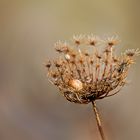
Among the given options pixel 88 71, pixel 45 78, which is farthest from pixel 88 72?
pixel 45 78

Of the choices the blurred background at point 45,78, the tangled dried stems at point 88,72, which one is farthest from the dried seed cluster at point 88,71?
the blurred background at point 45,78

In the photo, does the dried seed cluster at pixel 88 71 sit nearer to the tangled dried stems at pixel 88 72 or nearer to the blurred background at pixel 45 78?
the tangled dried stems at pixel 88 72

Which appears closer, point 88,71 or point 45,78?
point 88,71

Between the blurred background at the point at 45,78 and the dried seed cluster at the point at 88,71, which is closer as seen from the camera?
the dried seed cluster at the point at 88,71

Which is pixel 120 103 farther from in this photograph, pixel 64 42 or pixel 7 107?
pixel 7 107

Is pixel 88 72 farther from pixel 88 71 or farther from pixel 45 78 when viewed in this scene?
pixel 45 78

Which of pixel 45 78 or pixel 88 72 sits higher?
pixel 45 78

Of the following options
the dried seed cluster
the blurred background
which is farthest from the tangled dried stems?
the blurred background

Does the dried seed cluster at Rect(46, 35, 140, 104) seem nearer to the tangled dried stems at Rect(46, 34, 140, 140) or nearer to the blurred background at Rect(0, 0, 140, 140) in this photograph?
the tangled dried stems at Rect(46, 34, 140, 140)
